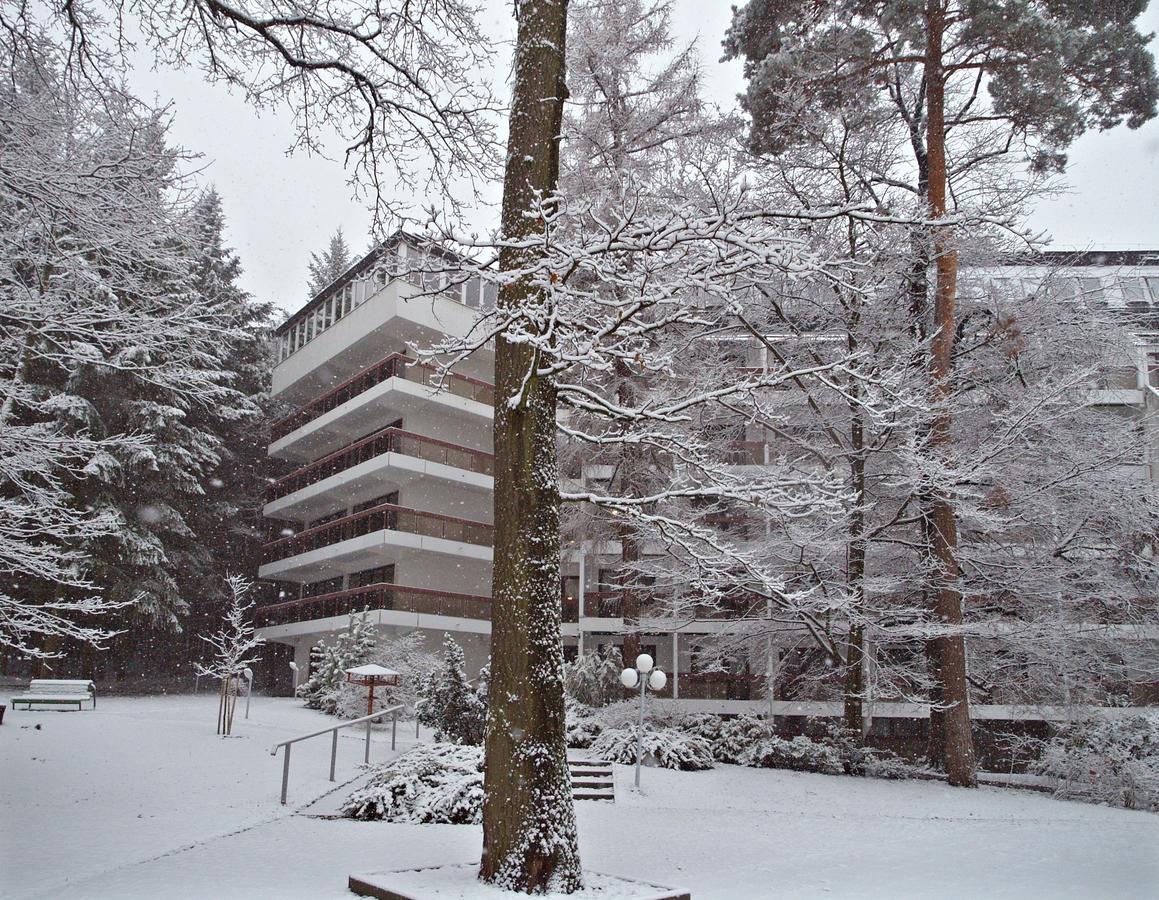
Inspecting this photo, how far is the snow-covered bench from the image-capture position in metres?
19.3

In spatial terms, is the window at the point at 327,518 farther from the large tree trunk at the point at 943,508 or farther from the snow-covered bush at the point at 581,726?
the large tree trunk at the point at 943,508

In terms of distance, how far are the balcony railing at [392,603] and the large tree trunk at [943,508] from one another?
15.5 meters

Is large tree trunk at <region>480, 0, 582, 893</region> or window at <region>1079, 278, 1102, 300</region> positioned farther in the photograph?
window at <region>1079, 278, 1102, 300</region>

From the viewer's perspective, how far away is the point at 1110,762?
13422 mm

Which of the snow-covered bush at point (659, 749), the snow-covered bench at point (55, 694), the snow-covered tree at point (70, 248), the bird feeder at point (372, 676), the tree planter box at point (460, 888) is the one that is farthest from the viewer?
the snow-covered bench at point (55, 694)

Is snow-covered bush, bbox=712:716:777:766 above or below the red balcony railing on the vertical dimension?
below

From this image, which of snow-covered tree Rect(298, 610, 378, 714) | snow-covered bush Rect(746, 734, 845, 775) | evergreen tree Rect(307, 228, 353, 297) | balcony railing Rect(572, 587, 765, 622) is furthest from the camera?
evergreen tree Rect(307, 228, 353, 297)

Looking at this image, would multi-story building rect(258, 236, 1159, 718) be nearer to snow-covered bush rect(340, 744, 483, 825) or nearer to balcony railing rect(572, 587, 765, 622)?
balcony railing rect(572, 587, 765, 622)

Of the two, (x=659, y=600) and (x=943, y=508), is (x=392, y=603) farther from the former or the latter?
(x=943, y=508)

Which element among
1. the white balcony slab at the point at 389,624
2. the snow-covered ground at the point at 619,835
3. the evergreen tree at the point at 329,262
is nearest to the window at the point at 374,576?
the white balcony slab at the point at 389,624

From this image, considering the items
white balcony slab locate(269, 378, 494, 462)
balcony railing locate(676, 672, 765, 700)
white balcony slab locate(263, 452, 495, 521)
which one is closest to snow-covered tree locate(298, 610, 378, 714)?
white balcony slab locate(263, 452, 495, 521)

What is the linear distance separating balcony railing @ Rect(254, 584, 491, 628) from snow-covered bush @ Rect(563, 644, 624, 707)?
7.89 meters

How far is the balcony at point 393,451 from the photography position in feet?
89.5

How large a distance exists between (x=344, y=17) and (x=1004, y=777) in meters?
16.8
